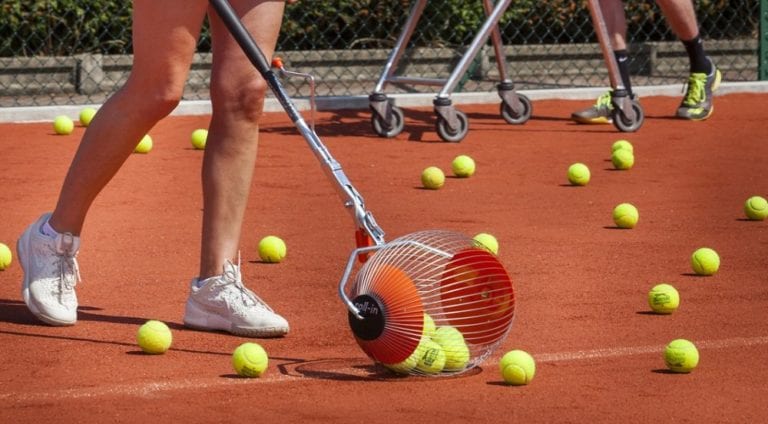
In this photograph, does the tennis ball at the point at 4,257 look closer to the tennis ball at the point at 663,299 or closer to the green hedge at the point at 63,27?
the tennis ball at the point at 663,299

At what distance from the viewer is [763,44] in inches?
499

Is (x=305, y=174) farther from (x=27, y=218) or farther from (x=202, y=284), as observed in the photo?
(x=202, y=284)

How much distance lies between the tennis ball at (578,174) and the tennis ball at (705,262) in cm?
230

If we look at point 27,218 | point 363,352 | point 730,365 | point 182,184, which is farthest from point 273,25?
point 182,184

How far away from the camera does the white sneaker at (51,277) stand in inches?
201

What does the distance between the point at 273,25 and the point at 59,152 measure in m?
4.91

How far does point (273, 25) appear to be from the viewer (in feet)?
16.4

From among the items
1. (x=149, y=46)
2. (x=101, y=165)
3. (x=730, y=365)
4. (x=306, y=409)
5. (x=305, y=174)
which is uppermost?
(x=305, y=174)

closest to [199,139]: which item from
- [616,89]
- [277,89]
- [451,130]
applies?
[451,130]

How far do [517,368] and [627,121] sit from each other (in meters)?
6.19

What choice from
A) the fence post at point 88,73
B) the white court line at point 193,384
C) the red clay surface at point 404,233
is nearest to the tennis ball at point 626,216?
the red clay surface at point 404,233

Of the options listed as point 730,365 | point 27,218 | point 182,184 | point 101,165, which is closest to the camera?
point 730,365


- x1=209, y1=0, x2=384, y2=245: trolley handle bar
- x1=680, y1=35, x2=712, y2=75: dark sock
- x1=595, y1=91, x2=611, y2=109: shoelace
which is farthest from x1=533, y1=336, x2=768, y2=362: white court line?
x1=680, y1=35, x2=712, y2=75: dark sock

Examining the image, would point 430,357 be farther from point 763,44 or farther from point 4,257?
point 763,44
